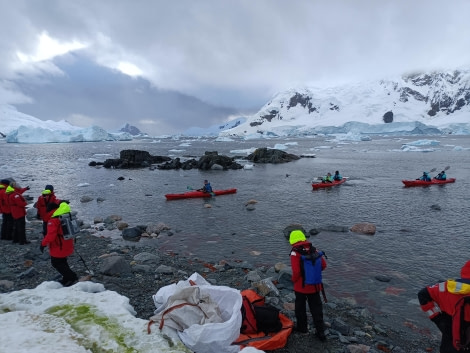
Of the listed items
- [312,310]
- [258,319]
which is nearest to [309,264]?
[312,310]

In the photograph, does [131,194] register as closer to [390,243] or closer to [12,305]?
[390,243]

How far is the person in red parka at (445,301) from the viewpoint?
14.4 ft

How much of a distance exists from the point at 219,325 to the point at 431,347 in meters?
5.02

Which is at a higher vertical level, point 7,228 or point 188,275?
point 7,228

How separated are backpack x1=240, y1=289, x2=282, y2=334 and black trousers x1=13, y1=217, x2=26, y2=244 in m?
10.0

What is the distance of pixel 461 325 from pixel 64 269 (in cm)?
797

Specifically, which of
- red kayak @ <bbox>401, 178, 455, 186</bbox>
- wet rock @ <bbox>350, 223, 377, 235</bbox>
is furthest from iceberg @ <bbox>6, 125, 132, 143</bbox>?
wet rock @ <bbox>350, 223, 377, 235</bbox>

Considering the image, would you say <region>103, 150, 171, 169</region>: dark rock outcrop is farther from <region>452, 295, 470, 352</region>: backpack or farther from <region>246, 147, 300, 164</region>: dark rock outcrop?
<region>452, 295, 470, 352</region>: backpack

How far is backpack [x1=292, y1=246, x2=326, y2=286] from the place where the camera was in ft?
21.0

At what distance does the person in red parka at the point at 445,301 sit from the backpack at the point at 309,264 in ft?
6.65

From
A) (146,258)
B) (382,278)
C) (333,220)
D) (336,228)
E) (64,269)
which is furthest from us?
(333,220)

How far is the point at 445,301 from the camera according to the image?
454 cm

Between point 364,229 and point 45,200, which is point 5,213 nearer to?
point 45,200

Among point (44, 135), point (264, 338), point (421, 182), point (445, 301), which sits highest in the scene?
point (44, 135)
